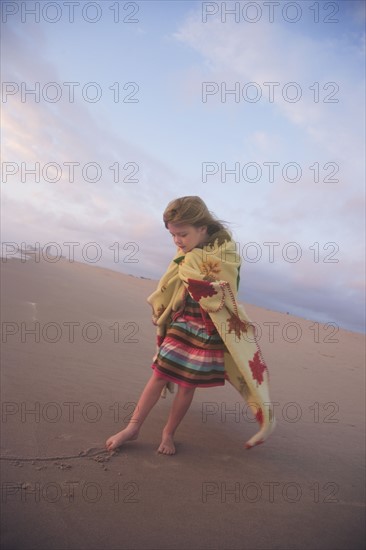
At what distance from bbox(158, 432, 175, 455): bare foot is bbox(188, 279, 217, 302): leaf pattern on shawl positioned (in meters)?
0.86

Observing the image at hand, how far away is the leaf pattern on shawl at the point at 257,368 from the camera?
2.41 m

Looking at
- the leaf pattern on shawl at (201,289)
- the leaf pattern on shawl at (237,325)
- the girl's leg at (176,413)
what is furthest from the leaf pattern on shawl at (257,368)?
the leaf pattern on shawl at (201,289)

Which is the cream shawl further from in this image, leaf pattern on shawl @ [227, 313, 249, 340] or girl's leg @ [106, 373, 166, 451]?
girl's leg @ [106, 373, 166, 451]

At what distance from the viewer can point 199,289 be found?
2418 millimetres

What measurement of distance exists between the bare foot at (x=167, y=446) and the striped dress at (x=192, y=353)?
346mm

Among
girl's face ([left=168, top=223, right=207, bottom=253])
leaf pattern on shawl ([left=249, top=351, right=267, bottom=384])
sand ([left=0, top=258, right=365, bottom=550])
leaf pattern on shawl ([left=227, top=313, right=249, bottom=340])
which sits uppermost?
girl's face ([left=168, top=223, right=207, bottom=253])

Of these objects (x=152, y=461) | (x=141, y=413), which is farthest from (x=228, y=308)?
(x=152, y=461)

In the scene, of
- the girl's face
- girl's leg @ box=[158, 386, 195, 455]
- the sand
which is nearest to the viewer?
the sand

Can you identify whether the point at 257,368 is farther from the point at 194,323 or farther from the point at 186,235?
the point at 186,235

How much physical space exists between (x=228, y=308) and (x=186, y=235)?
541 millimetres

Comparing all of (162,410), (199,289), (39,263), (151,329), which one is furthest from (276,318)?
(199,289)

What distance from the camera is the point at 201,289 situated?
7.92 ft

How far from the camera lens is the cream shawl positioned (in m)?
2.38

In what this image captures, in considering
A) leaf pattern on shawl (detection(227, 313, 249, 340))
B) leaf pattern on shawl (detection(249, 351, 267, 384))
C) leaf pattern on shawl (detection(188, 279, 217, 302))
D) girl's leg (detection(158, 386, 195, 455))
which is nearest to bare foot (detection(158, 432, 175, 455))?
girl's leg (detection(158, 386, 195, 455))
